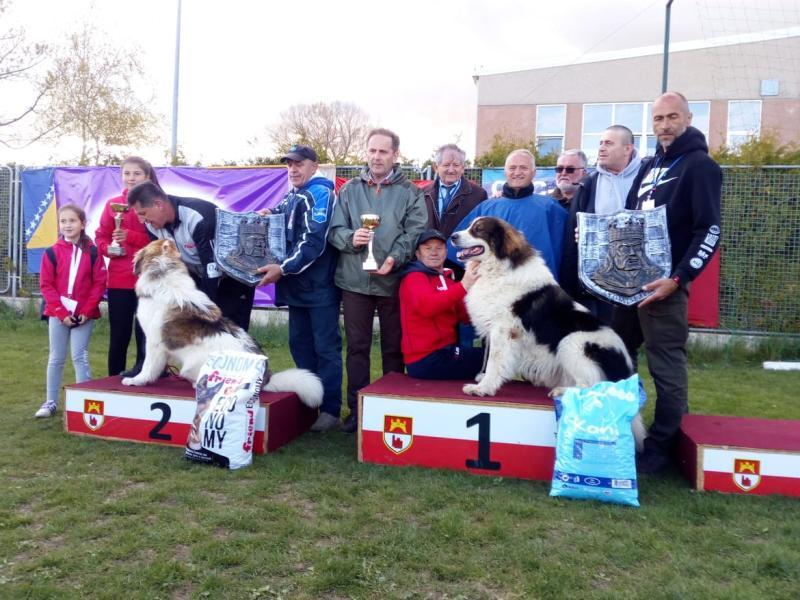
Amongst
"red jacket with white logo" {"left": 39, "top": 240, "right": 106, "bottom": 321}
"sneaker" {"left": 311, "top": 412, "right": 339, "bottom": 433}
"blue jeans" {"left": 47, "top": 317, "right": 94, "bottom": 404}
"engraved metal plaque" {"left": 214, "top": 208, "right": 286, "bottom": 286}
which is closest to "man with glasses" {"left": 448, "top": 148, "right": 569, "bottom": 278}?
"engraved metal plaque" {"left": 214, "top": 208, "right": 286, "bottom": 286}

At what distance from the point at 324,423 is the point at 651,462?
2.32 m

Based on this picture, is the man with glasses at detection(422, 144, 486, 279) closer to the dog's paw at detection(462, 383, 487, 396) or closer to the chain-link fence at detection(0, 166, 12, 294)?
the dog's paw at detection(462, 383, 487, 396)

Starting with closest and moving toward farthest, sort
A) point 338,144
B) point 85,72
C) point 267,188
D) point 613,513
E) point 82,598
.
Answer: point 82,598 < point 613,513 < point 267,188 < point 85,72 < point 338,144

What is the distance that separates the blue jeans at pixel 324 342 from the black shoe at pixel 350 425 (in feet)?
0.42

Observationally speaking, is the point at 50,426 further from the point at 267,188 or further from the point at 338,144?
the point at 338,144

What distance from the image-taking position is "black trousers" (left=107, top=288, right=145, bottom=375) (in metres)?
4.88

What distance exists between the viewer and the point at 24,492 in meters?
3.27

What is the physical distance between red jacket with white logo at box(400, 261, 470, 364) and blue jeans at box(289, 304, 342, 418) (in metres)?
0.57

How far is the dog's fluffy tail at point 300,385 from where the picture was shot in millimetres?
4441

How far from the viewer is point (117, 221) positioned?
4.79 metres

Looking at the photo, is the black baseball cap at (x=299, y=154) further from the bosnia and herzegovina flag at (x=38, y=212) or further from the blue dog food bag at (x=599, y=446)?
the bosnia and herzegovina flag at (x=38, y=212)

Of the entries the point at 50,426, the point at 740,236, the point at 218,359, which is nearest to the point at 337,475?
the point at 218,359

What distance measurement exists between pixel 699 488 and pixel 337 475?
208 centimetres

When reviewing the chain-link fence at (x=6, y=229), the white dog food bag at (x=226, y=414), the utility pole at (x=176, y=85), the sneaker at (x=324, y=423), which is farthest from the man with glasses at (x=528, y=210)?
the utility pole at (x=176, y=85)
